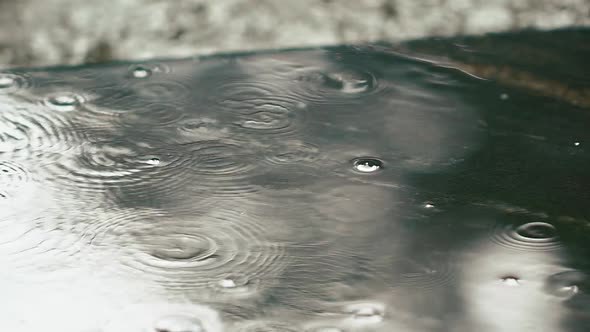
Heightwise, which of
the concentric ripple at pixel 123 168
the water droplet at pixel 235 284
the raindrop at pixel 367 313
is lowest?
the raindrop at pixel 367 313

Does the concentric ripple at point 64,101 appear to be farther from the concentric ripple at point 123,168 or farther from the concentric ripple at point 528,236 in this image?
the concentric ripple at point 528,236

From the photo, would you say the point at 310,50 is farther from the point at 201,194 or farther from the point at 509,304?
the point at 509,304

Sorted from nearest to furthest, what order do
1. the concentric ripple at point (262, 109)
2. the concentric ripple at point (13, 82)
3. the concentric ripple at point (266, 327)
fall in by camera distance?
the concentric ripple at point (266, 327) < the concentric ripple at point (262, 109) < the concentric ripple at point (13, 82)

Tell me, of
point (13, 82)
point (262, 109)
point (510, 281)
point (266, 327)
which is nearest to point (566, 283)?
point (510, 281)

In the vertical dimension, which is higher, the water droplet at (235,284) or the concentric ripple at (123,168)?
the concentric ripple at (123,168)

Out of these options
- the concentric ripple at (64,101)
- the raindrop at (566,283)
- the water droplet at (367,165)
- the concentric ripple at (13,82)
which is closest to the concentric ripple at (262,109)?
the water droplet at (367,165)

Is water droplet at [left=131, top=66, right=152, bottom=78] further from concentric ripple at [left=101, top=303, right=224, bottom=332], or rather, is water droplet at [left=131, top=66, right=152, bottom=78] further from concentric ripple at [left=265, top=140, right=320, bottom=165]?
concentric ripple at [left=101, top=303, right=224, bottom=332]

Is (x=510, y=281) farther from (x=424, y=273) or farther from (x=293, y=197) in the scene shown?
(x=293, y=197)

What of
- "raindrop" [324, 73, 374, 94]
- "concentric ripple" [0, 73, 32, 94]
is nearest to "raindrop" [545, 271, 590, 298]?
"raindrop" [324, 73, 374, 94]
